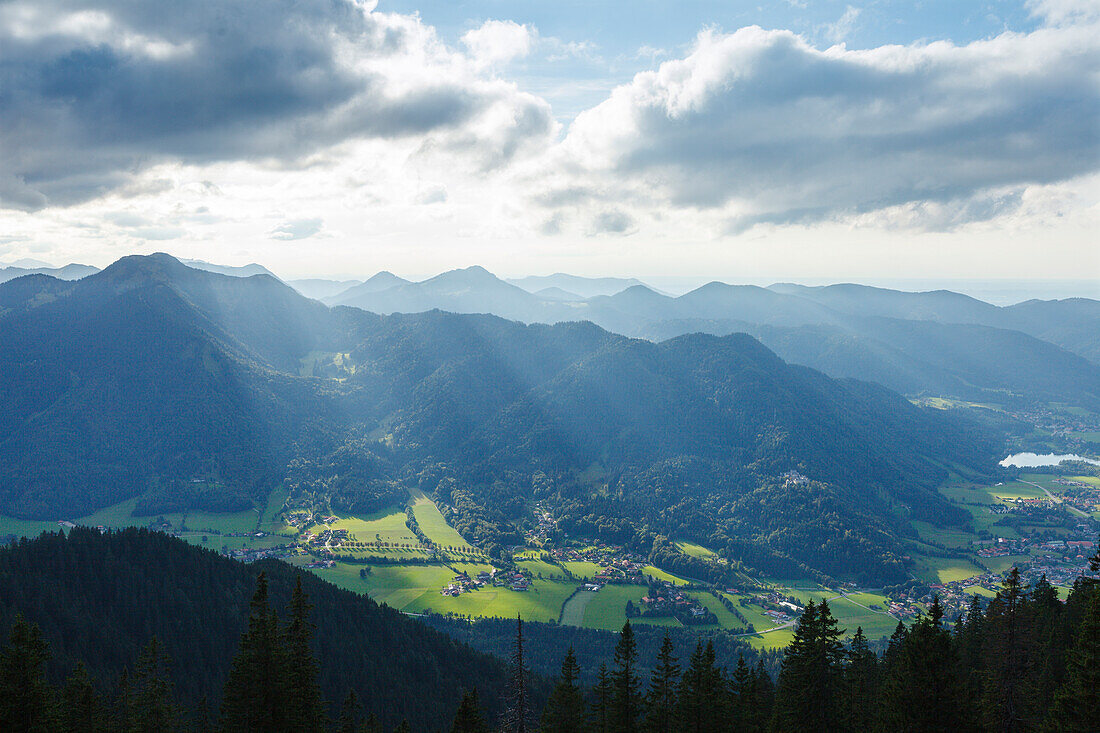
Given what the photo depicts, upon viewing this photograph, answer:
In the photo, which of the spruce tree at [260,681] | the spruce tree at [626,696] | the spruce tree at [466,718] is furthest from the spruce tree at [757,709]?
the spruce tree at [260,681]

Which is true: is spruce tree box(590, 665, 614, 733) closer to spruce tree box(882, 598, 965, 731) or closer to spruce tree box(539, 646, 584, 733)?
spruce tree box(539, 646, 584, 733)

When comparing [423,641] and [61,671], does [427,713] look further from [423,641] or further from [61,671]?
[61,671]

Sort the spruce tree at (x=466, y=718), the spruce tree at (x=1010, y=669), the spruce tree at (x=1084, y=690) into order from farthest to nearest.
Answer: the spruce tree at (x=466, y=718) → the spruce tree at (x=1010, y=669) → the spruce tree at (x=1084, y=690)

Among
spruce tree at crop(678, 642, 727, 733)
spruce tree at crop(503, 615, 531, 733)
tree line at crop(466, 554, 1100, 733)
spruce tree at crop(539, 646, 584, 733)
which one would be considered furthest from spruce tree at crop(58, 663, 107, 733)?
spruce tree at crop(678, 642, 727, 733)

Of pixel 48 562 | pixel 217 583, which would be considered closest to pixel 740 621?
pixel 217 583

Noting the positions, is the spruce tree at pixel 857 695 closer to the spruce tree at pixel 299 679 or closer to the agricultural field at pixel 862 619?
the spruce tree at pixel 299 679

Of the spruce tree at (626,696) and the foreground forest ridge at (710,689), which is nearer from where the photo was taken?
the foreground forest ridge at (710,689)

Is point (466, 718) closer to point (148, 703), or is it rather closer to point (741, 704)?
point (741, 704)

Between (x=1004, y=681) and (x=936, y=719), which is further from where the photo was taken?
(x=1004, y=681)
